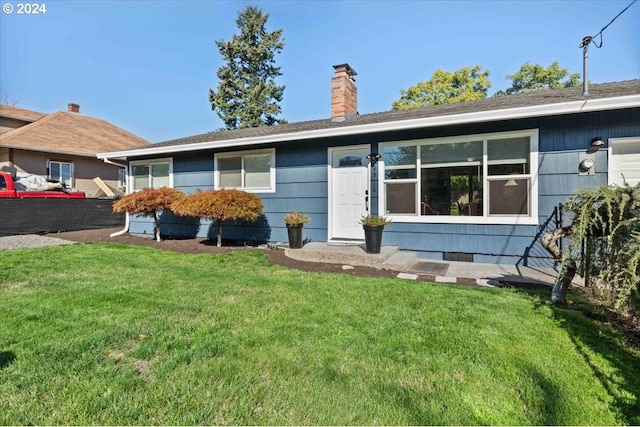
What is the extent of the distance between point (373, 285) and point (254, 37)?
27.6 meters

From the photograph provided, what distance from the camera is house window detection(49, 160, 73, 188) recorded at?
15047 mm

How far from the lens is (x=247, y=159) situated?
8516 mm

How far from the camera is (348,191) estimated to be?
24.1 ft

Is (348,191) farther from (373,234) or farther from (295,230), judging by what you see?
(373,234)

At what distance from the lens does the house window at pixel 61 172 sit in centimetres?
1505

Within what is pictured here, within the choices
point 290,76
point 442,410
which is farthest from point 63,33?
point 290,76

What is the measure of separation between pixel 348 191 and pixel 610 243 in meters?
4.95

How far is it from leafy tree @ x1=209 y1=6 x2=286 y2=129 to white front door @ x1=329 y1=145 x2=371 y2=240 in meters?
19.2

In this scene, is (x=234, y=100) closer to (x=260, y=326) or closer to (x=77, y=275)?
(x=77, y=275)

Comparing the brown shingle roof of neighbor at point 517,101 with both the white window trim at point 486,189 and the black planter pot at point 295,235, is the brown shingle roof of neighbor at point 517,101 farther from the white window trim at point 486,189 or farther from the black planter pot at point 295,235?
the black planter pot at point 295,235

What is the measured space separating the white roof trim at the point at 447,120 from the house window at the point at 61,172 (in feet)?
33.4

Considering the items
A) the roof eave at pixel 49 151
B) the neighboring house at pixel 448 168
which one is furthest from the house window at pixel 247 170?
the roof eave at pixel 49 151

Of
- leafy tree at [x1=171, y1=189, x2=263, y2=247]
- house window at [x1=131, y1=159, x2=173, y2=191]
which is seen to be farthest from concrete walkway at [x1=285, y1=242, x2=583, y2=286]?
house window at [x1=131, y1=159, x2=173, y2=191]

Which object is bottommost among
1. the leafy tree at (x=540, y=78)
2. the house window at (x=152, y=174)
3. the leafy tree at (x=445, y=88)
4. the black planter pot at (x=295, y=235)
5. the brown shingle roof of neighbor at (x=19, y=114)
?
the black planter pot at (x=295, y=235)
